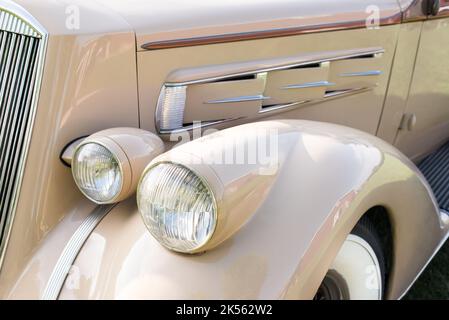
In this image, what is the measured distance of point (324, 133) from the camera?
5.24ft

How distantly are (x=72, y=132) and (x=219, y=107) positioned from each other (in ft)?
1.68

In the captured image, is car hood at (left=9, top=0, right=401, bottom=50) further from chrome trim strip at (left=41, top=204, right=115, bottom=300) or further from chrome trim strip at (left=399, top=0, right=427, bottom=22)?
chrome trim strip at (left=41, top=204, right=115, bottom=300)

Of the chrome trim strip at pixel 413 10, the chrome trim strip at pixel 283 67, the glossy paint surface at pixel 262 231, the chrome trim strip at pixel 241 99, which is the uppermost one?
the chrome trim strip at pixel 413 10

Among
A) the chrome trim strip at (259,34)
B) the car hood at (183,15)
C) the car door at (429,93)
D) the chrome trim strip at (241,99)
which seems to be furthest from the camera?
the car door at (429,93)

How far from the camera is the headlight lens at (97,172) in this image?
1428 millimetres

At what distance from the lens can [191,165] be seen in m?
1.25

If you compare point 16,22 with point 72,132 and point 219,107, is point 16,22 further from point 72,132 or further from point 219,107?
point 219,107

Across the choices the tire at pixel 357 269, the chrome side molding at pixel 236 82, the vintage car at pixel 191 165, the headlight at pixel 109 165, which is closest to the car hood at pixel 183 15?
the vintage car at pixel 191 165

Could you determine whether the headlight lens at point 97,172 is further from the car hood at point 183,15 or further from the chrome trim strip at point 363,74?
the chrome trim strip at point 363,74

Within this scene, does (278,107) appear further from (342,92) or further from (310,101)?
(342,92)

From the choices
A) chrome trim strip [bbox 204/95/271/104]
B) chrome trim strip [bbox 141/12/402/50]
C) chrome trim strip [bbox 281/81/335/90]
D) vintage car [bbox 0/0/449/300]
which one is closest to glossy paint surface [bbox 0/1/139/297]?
vintage car [bbox 0/0/449/300]

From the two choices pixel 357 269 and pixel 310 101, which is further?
pixel 310 101

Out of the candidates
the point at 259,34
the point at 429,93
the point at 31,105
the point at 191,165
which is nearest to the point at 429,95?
the point at 429,93

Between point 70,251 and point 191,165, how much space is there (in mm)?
427
